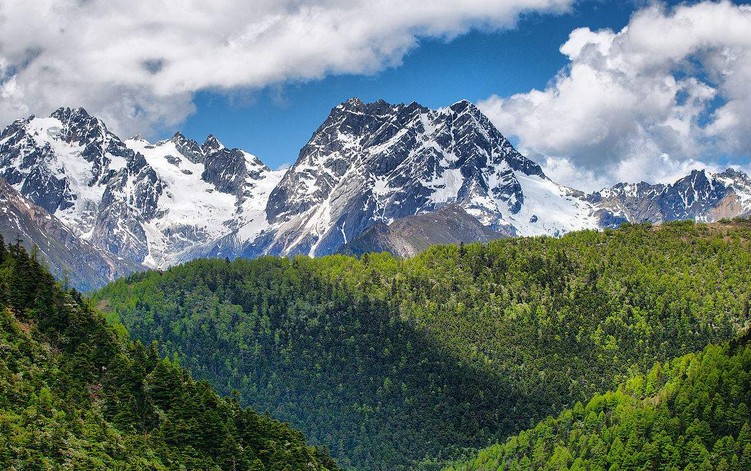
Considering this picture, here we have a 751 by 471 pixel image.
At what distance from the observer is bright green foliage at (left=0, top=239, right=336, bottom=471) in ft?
459

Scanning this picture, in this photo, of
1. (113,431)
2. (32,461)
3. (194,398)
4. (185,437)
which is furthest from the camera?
(194,398)

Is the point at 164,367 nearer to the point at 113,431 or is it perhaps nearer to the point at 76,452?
the point at 113,431

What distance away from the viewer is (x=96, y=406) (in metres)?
163

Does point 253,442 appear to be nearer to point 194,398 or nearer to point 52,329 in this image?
point 194,398

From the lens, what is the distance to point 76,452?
455ft

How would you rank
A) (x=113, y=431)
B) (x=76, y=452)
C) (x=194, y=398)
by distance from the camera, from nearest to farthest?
(x=76, y=452), (x=113, y=431), (x=194, y=398)

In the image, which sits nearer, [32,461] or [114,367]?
[32,461]

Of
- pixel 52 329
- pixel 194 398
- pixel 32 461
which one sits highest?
pixel 52 329

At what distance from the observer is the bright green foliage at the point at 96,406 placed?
140 metres

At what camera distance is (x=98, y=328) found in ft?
618

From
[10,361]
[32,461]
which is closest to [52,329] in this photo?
[10,361]

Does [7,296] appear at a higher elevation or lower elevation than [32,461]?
higher

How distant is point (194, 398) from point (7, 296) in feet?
127

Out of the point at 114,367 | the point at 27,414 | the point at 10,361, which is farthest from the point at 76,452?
the point at 114,367
